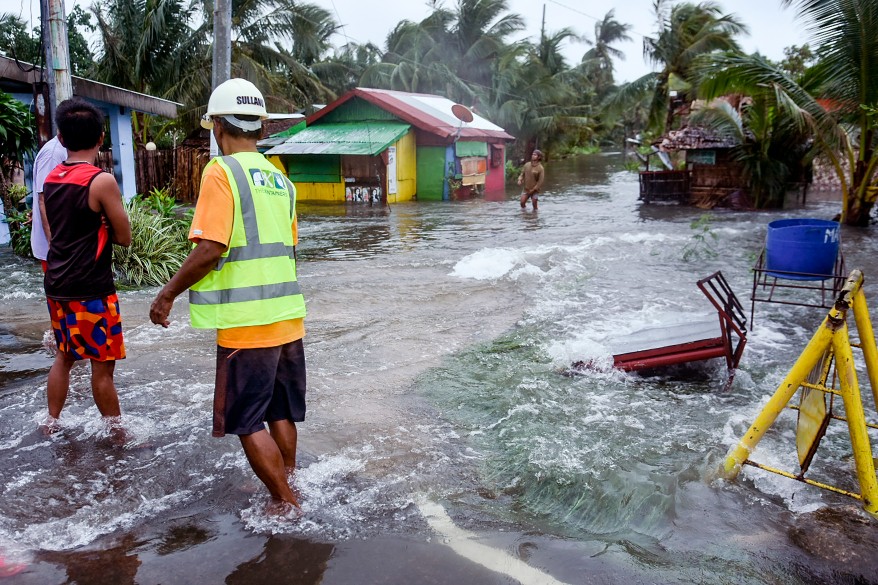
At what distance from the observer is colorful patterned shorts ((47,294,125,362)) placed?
3.68m

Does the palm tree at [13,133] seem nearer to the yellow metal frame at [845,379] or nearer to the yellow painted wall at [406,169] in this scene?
the yellow metal frame at [845,379]

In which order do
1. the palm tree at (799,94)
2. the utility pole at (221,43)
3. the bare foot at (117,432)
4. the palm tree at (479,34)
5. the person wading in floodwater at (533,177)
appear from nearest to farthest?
1. the bare foot at (117,432)
2. the utility pole at (221,43)
3. the palm tree at (799,94)
4. the person wading in floodwater at (533,177)
5. the palm tree at (479,34)

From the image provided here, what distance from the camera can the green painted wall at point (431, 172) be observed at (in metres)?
22.2

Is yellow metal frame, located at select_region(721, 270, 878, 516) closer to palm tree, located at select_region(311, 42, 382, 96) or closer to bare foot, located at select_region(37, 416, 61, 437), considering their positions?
bare foot, located at select_region(37, 416, 61, 437)

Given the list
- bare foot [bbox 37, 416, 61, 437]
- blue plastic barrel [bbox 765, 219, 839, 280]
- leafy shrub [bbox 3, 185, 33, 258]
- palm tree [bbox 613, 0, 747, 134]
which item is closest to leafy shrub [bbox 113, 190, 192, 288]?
leafy shrub [bbox 3, 185, 33, 258]

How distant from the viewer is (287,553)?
2936mm

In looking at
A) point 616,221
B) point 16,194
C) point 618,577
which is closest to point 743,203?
point 616,221

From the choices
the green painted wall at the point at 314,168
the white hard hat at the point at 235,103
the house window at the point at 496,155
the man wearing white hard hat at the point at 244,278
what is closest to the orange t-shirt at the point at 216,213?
the man wearing white hard hat at the point at 244,278

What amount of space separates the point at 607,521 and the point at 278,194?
83.2 inches

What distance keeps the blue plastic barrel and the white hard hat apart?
4.63 m

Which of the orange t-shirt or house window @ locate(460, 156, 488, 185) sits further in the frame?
house window @ locate(460, 156, 488, 185)

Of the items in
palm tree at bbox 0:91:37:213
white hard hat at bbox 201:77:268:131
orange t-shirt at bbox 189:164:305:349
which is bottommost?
orange t-shirt at bbox 189:164:305:349

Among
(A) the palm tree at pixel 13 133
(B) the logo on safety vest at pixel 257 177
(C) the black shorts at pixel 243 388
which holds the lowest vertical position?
(C) the black shorts at pixel 243 388

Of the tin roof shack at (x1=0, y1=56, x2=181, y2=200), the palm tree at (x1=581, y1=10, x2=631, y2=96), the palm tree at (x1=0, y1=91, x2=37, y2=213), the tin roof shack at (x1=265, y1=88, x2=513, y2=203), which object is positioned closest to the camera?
the palm tree at (x1=0, y1=91, x2=37, y2=213)
